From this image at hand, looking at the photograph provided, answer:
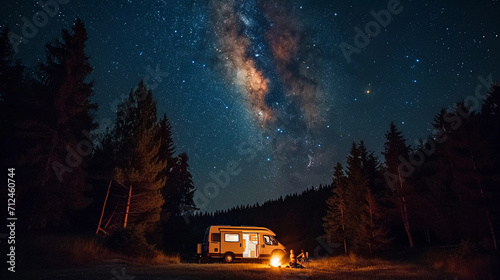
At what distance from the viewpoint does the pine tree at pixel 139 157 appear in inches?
874

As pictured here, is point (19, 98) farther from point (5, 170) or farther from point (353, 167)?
point (353, 167)

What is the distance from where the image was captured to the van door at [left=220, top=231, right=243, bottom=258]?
Result: 21.8 metres

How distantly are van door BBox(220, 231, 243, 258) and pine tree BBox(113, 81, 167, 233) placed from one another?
584 centimetres

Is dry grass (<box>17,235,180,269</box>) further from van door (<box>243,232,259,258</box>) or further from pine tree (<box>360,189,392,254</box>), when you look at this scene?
pine tree (<box>360,189,392,254</box>)

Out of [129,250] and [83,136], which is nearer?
[129,250]

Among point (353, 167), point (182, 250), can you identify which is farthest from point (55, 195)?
point (353, 167)

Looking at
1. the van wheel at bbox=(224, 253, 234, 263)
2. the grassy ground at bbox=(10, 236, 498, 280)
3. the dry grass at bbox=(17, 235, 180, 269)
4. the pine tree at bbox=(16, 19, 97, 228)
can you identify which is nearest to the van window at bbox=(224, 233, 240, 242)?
the van wheel at bbox=(224, 253, 234, 263)

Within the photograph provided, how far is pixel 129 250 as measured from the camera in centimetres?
1800

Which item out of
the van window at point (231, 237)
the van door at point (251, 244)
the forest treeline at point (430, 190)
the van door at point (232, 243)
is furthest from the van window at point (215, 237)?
the forest treeline at point (430, 190)

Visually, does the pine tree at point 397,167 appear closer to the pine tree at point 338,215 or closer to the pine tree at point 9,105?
the pine tree at point 338,215

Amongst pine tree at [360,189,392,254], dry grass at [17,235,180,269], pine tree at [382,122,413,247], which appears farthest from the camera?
pine tree at [382,122,413,247]

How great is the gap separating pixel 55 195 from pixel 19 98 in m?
7.21

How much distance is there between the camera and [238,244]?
72.4ft

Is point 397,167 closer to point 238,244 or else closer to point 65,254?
point 238,244
